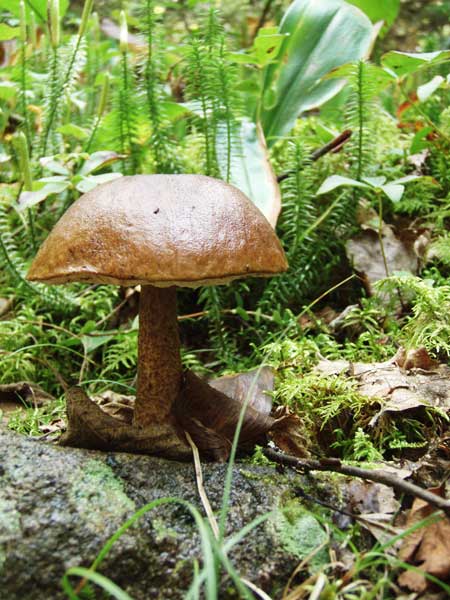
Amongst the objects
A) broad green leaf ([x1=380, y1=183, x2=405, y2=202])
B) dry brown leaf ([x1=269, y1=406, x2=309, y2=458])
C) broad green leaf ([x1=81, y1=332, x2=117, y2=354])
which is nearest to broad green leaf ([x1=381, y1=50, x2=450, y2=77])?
broad green leaf ([x1=380, y1=183, x2=405, y2=202])

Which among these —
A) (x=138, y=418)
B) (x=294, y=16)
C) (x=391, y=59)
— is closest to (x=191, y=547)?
(x=138, y=418)

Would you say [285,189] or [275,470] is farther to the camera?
[285,189]

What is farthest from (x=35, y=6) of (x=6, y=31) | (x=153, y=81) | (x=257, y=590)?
(x=257, y=590)

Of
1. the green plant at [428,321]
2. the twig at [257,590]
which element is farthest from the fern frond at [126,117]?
the twig at [257,590]

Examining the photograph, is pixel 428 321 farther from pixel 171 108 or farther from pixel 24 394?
pixel 24 394

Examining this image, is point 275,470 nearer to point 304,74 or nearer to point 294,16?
point 304,74
